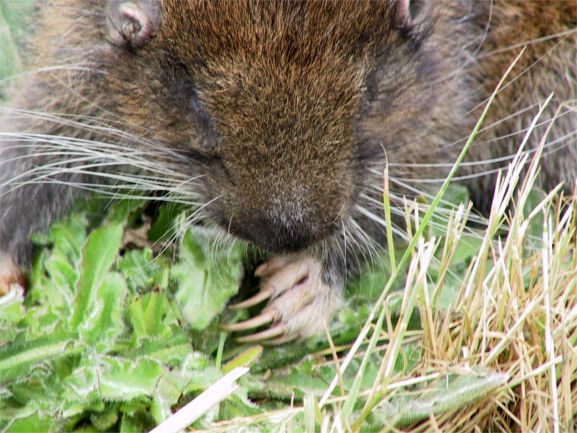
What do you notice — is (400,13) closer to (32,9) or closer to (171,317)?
(171,317)

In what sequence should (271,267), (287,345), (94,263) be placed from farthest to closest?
(271,267) → (287,345) → (94,263)

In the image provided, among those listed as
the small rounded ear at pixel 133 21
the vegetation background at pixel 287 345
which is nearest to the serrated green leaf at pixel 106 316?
the vegetation background at pixel 287 345

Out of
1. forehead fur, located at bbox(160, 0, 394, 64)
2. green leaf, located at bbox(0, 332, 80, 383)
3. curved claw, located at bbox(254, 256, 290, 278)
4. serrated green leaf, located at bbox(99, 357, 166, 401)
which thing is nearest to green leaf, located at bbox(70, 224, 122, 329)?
green leaf, located at bbox(0, 332, 80, 383)

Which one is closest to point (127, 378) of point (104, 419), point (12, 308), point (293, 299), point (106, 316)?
point (104, 419)

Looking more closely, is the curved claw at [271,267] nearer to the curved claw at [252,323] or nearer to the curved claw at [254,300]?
the curved claw at [254,300]

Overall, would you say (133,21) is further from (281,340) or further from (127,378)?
(281,340)
